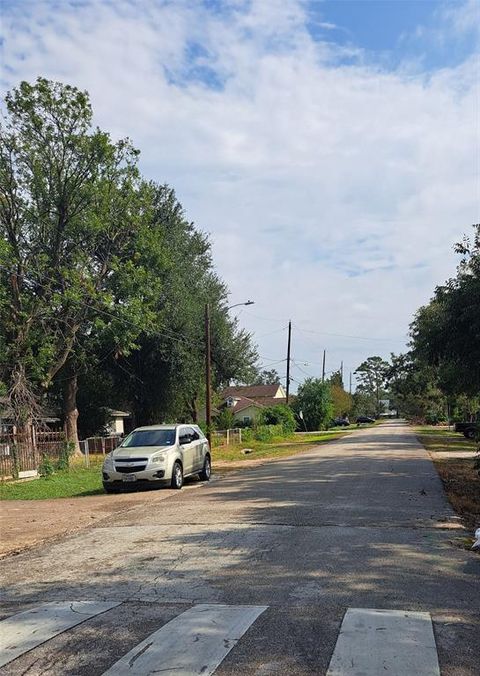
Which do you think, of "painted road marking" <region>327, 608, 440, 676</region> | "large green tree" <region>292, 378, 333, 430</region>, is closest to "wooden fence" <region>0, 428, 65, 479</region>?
"painted road marking" <region>327, 608, 440, 676</region>

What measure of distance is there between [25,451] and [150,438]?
6534 millimetres

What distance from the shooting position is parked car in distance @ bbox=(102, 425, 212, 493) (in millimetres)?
16000

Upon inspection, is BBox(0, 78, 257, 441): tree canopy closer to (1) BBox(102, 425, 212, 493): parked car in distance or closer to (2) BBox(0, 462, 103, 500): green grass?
(2) BBox(0, 462, 103, 500): green grass

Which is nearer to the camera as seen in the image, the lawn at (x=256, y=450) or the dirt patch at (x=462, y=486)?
the dirt patch at (x=462, y=486)

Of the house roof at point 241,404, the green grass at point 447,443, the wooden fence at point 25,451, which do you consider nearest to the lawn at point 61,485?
the wooden fence at point 25,451

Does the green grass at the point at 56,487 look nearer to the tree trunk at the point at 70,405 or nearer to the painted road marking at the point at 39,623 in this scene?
the painted road marking at the point at 39,623

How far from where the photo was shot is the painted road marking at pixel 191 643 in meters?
4.36

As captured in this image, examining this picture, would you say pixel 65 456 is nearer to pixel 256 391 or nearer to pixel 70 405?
pixel 70 405

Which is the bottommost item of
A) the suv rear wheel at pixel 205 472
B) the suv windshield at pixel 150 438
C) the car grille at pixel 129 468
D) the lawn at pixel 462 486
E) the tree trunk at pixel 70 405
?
the lawn at pixel 462 486

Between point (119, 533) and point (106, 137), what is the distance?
25490 mm

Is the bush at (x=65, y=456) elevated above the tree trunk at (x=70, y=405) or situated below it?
below

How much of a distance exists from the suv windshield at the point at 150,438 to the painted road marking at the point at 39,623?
10.8 metres

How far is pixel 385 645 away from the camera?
469 cm

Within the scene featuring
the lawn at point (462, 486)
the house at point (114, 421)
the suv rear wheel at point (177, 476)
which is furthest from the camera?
the house at point (114, 421)
